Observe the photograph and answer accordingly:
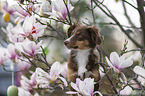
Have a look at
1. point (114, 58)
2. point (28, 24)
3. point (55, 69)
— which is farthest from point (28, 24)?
point (114, 58)

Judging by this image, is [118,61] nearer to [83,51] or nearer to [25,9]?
[83,51]

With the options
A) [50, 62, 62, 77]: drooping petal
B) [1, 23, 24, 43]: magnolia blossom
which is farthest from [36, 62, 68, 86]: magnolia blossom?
[1, 23, 24, 43]: magnolia blossom

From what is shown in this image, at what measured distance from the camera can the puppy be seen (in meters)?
0.55

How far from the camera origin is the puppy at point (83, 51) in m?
0.55

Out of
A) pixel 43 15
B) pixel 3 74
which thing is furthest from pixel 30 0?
pixel 3 74

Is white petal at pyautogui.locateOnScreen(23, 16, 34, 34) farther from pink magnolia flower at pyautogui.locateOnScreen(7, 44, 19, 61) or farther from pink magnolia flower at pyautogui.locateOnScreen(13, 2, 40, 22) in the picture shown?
pink magnolia flower at pyautogui.locateOnScreen(7, 44, 19, 61)

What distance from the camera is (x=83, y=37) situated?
56cm

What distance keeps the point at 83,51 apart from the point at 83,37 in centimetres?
6

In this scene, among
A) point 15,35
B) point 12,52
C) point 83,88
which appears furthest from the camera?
point 12,52

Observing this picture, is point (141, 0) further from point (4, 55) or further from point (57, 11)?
point (4, 55)

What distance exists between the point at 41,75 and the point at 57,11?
6.8 inches

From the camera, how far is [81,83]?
1.46 ft

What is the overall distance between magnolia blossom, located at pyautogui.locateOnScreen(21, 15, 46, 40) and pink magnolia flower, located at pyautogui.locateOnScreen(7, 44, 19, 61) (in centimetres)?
15

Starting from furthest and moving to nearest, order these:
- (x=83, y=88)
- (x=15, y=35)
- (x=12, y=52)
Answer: (x=12, y=52) < (x=15, y=35) < (x=83, y=88)
